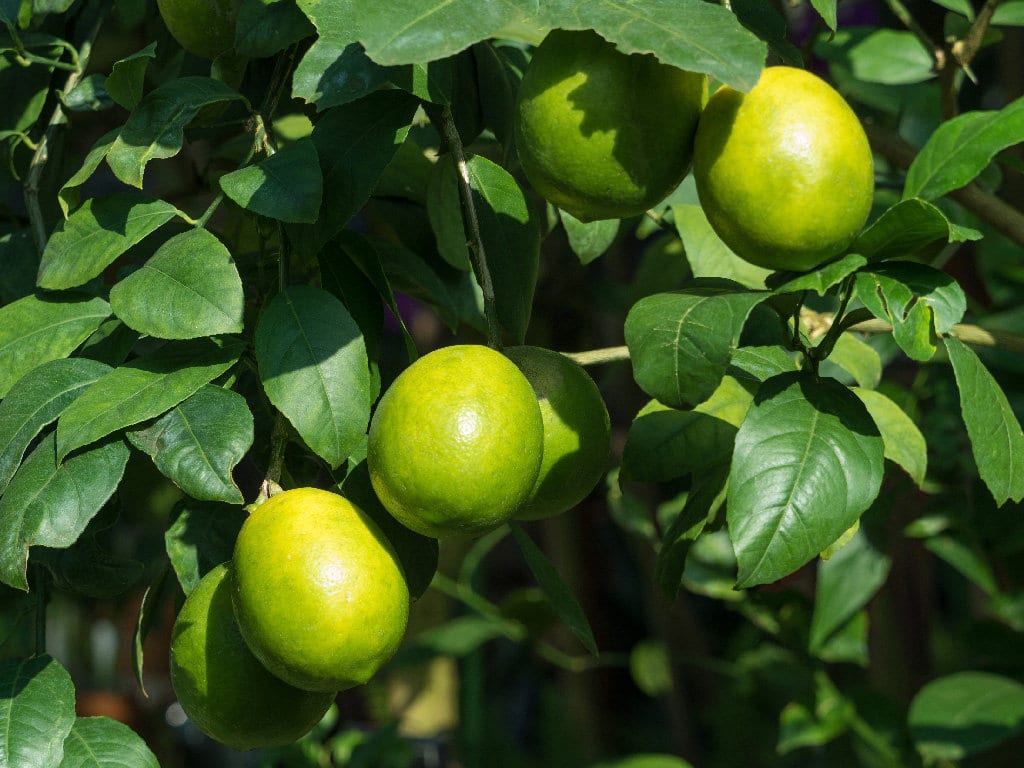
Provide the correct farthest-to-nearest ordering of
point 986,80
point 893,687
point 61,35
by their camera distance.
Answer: point 986,80 < point 893,687 < point 61,35

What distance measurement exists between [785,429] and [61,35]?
67cm

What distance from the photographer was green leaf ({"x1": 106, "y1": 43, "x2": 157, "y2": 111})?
0.67 metres

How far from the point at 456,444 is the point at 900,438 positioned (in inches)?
17.1

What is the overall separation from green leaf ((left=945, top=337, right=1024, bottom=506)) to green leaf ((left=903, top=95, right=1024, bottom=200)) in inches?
3.4

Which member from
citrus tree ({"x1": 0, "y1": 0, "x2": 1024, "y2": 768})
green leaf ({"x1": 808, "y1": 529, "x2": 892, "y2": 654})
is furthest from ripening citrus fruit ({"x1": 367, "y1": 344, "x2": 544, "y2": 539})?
green leaf ({"x1": 808, "y1": 529, "x2": 892, "y2": 654})

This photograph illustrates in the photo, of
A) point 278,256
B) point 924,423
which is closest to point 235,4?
point 278,256

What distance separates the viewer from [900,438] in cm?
86

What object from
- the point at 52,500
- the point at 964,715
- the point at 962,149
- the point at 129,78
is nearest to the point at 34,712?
the point at 52,500

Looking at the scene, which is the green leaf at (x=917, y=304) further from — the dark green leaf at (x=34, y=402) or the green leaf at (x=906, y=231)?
the dark green leaf at (x=34, y=402)

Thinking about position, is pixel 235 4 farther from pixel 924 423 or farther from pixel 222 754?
pixel 222 754

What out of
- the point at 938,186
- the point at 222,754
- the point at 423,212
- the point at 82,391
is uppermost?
the point at 938,186

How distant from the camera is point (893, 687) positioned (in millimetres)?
1582

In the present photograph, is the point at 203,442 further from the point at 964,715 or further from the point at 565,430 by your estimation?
the point at 964,715

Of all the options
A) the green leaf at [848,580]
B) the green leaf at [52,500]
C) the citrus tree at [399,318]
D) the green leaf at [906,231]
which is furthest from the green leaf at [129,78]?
the green leaf at [848,580]
